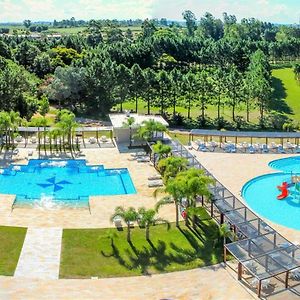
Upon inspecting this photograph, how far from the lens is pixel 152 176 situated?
33125 mm

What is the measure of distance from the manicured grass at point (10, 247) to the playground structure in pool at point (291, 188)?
16715 mm

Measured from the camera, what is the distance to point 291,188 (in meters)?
33.2

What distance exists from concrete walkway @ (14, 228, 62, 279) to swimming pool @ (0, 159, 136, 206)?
15.3 feet

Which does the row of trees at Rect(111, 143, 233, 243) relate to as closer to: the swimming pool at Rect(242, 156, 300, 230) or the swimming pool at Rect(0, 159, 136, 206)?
the swimming pool at Rect(242, 156, 300, 230)

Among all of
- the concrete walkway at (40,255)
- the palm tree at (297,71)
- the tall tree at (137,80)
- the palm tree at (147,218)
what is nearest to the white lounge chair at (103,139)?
the tall tree at (137,80)

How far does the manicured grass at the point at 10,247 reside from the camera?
69.8 feet

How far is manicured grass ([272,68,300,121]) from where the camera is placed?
56.7 meters

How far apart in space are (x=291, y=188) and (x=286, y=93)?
34666 mm

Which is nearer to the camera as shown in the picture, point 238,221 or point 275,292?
point 275,292

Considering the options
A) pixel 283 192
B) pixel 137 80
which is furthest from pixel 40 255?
pixel 137 80

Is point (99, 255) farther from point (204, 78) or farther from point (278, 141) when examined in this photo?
point (204, 78)

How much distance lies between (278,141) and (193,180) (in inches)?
868

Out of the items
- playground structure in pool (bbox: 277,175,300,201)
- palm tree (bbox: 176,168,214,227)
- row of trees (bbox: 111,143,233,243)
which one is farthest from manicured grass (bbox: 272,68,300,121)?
palm tree (bbox: 176,168,214,227)

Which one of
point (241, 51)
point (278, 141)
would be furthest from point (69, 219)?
point (241, 51)
